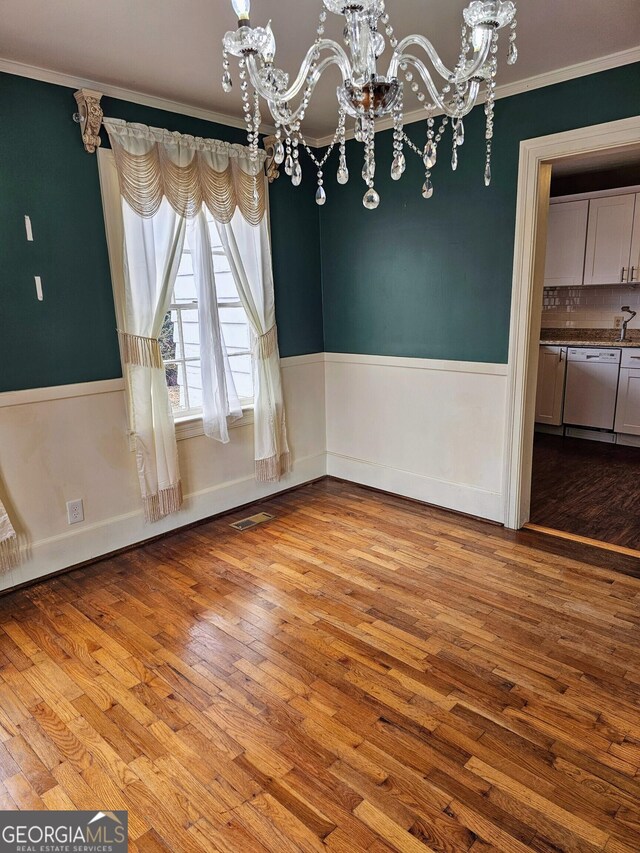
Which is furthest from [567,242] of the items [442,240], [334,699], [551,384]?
[334,699]

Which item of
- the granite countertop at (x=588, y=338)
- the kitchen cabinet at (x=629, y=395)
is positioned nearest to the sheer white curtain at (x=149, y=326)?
the granite countertop at (x=588, y=338)

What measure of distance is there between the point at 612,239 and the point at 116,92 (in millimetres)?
4332

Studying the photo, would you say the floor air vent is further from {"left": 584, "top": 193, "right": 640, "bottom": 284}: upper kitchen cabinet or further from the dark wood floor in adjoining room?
{"left": 584, "top": 193, "right": 640, "bottom": 284}: upper kitchen cabinet

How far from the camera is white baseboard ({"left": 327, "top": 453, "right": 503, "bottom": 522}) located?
368cm

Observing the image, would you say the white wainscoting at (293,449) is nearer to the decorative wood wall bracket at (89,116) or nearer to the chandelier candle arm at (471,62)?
the decorative wood wall bracket at (89,116)

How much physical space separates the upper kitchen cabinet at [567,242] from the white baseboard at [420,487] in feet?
8.81

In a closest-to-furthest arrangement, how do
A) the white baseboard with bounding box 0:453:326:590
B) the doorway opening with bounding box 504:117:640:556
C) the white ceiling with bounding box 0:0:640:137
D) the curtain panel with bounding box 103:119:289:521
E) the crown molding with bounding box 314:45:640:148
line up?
the white ceiling with bounding box 0:0:640:137
the crown molding with bounding box 314:45:640:148
the white baseboard with bounding box 0:453:326:590
the curtain panel with bounding box 103:119:289:521
the doorway opening with bounding box 504:117:640:556

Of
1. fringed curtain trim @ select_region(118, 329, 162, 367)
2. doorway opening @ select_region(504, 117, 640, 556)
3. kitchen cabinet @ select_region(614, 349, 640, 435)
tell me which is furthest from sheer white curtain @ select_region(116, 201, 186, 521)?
kitchen cabinet @ select_region(614, 349, 640, 435)

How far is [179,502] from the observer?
3.58 meters

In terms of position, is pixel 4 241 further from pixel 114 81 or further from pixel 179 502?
pixel 179 502

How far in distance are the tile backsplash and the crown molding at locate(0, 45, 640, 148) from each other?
2.94m

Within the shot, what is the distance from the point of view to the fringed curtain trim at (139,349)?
3209 mm

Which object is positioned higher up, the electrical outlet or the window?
the window

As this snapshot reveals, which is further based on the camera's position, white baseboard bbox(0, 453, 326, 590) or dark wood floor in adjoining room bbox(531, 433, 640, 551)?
dark wood floor in adjoining room bbox(531, 433, 640, 551)
